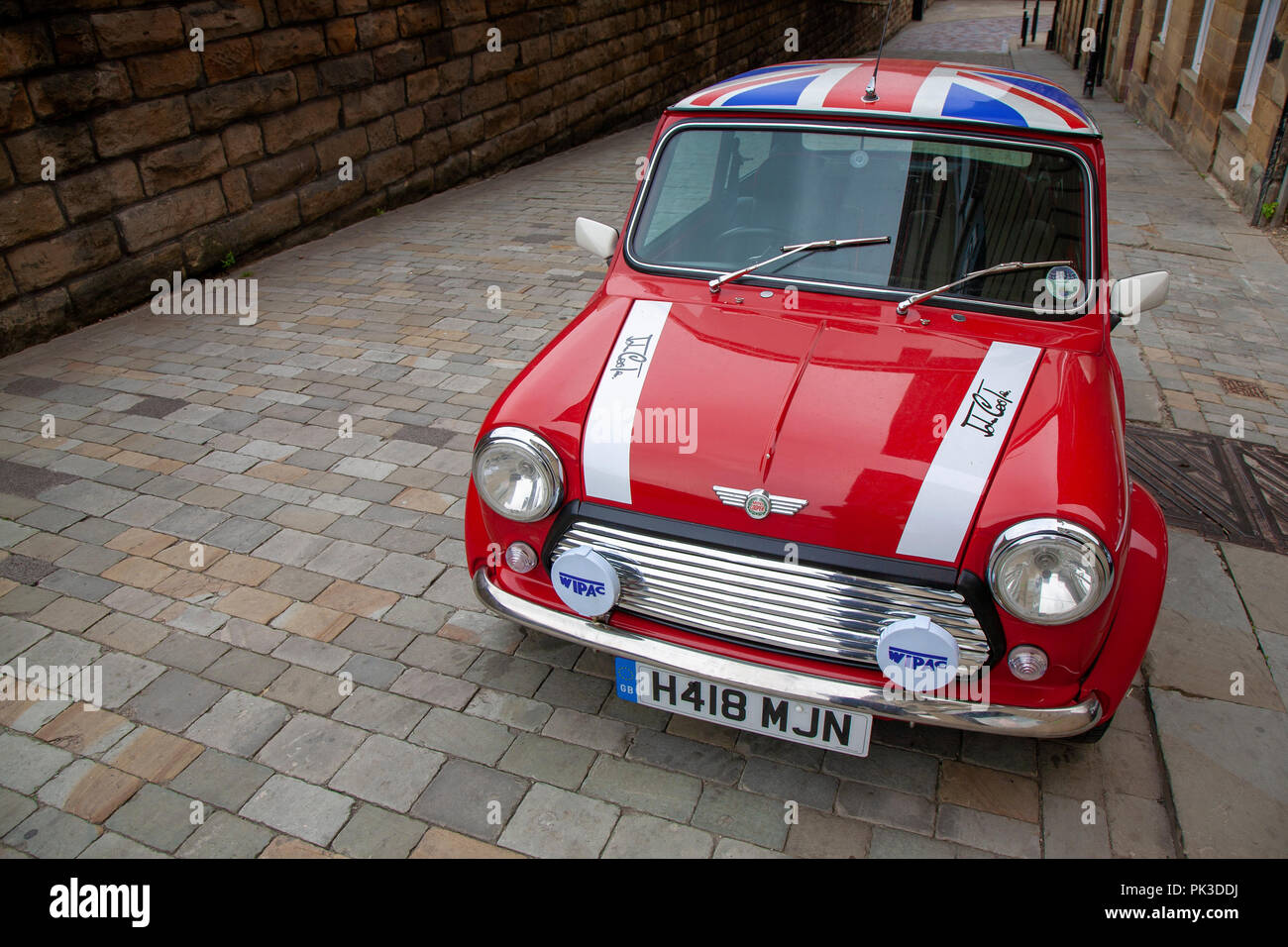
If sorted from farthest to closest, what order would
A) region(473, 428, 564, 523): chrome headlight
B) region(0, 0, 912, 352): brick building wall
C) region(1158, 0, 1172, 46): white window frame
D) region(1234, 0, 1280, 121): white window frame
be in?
region(1158, 0, 1172, 46): white window frame, region(1234, 0, 1280, 121): white window frame, region(0, 0, 912, 352): brick building wall, region(473, 428, 564, 523): chrome headlight

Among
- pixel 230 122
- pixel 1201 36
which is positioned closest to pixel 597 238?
pixel 230 122

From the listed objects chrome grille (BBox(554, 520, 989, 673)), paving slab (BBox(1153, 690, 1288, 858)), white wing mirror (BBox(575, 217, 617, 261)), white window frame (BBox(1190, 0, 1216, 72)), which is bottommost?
paving slab (BBox(1153, 690, 1288, 858))

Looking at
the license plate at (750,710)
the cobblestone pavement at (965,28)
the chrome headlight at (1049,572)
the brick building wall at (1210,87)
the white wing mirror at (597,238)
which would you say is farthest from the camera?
the cobblestone pavement at (965,28)

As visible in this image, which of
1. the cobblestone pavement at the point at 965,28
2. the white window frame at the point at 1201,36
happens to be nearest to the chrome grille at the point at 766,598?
the white window frame at the point at 1201,36

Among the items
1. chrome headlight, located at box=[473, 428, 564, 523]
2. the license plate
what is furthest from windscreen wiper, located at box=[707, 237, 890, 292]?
the license plate

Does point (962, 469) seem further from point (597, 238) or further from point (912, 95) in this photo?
point (597, 238)

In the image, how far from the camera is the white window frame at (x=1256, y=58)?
926 centimetres

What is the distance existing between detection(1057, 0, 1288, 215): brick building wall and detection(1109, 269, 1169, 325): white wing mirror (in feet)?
22.4

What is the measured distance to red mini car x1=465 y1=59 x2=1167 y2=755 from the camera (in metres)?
2.21

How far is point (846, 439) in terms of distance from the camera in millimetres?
2348

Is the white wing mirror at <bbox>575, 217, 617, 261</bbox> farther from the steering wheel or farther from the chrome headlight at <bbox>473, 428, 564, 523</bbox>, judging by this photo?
the chrome headlight at <bbox>473, 428, 564, 523</bbox>

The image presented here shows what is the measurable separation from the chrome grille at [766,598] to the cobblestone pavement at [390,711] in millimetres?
552

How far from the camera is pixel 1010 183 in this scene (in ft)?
9.59

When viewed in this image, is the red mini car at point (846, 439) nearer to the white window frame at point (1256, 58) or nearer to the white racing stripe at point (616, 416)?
the white racing stripe at point (616, 416)
